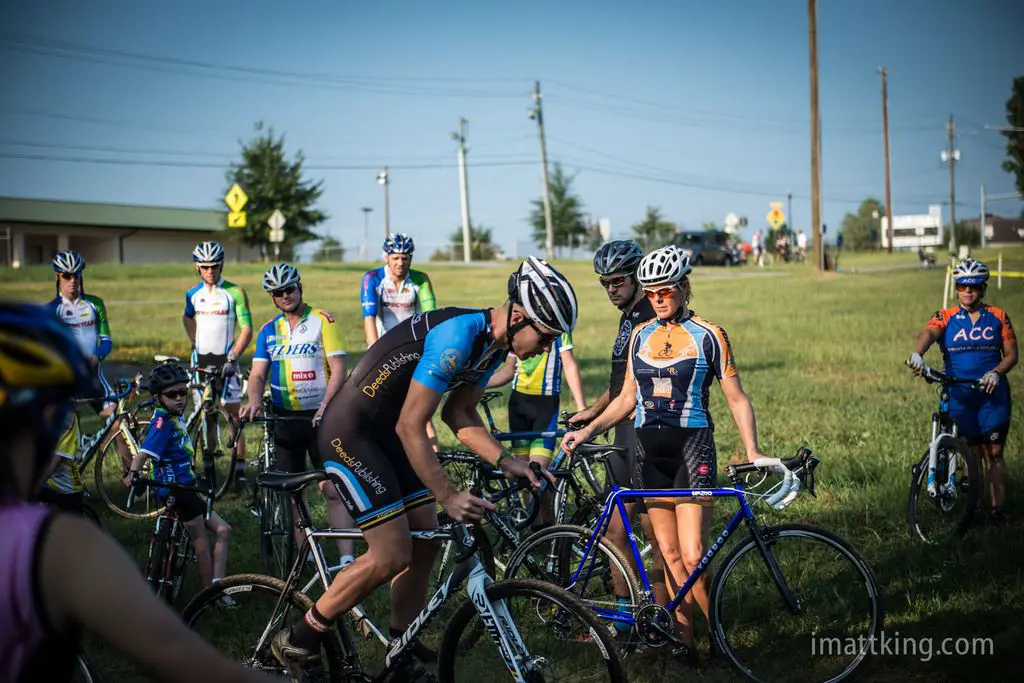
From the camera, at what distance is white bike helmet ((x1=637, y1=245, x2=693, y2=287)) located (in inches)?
234

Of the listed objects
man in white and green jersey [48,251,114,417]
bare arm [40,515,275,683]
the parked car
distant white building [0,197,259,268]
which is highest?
distant white building [0,197,259,268]

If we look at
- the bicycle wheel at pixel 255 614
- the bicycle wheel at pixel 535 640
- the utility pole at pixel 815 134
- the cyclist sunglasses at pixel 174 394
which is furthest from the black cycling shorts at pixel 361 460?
the utility pole at pixel 815 134

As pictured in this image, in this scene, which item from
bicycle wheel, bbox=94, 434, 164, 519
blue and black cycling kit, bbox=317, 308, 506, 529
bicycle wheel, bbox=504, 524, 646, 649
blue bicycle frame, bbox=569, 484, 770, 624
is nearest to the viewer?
blue and black cycling kit, bbox=317, 308, 506, 529

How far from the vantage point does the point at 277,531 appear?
25.2 ft

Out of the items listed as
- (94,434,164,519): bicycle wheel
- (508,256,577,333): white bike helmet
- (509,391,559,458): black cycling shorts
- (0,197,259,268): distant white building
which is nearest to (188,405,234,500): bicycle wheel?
(94,434,164,519): bicycle wheel

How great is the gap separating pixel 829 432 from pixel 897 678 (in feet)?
23.9

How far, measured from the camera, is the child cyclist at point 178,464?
6828mm

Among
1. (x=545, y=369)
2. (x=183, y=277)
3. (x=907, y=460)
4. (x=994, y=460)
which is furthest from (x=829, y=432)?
(x=183, y=277)

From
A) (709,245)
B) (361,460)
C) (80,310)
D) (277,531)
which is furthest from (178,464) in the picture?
(709,245)

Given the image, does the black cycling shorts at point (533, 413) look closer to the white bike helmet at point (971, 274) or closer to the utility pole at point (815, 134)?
the white bike helmet at point (971, 274)

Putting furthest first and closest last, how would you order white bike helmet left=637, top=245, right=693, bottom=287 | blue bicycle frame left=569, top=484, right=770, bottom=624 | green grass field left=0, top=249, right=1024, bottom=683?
green grass field left=0, top=249, right=1024, bottom=683, white bike helmet left=637, top=245, right=693, bottom=287, blue bicycle frame left=569, top=484, right=770, bottom=624

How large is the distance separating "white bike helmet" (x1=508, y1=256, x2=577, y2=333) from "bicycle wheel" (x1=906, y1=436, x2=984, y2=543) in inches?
192

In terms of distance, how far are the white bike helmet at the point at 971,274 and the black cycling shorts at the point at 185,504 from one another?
21.9ft

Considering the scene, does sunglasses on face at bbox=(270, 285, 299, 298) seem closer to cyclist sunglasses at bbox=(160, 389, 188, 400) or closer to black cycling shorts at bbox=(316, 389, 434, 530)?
cyclist sunglasses at bbox=(160, 389, 188, 400)
